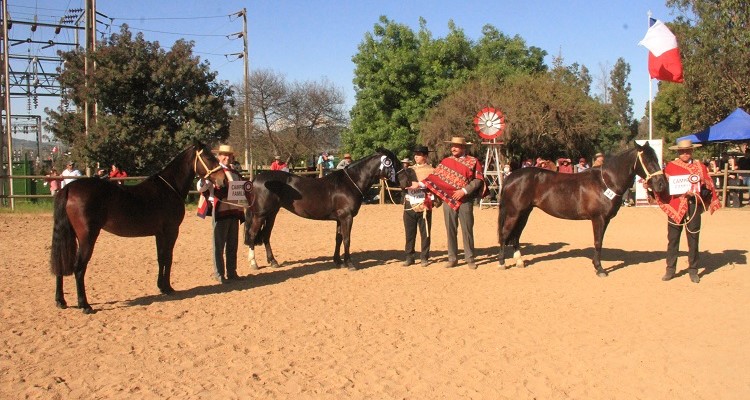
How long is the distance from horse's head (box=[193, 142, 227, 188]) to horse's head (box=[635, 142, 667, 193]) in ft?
18.4

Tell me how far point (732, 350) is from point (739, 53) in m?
20.3

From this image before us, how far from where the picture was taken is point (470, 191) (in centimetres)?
897

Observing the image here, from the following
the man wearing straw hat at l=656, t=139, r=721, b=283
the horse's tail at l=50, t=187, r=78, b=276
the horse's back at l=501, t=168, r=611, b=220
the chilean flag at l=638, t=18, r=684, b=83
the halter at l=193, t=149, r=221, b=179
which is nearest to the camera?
the horse's tail at l=50, t=187, r=78, b=276

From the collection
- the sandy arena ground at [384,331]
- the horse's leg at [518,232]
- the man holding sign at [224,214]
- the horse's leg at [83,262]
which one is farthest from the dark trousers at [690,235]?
→ the horse's leg at [83,262]

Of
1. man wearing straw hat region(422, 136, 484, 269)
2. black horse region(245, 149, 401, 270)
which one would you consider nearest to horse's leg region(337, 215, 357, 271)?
black horse region(245, 149, 401, 270)

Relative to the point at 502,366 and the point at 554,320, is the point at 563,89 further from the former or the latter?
the point at 502,366

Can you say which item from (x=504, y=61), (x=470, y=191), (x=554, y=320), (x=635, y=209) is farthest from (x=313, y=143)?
(x=554, y=320)

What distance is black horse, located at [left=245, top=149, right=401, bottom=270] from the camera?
916 centimetres

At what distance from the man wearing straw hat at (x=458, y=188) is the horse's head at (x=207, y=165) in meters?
3.17

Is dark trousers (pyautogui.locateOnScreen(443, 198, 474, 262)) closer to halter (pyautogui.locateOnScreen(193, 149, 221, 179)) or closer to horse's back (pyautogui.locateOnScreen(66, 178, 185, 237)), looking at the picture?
halter (pyautogui.locateOnScreen(193, 149, 221, 179))

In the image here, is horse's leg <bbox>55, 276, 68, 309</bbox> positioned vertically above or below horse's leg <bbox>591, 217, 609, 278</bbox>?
below

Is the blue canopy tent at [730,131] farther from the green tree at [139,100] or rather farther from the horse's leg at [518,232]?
the green tree at [139,100]

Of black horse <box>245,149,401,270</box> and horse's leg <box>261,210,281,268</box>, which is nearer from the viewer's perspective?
black horse <box>245,149,401,270</box>

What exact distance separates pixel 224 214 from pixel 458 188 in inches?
134
